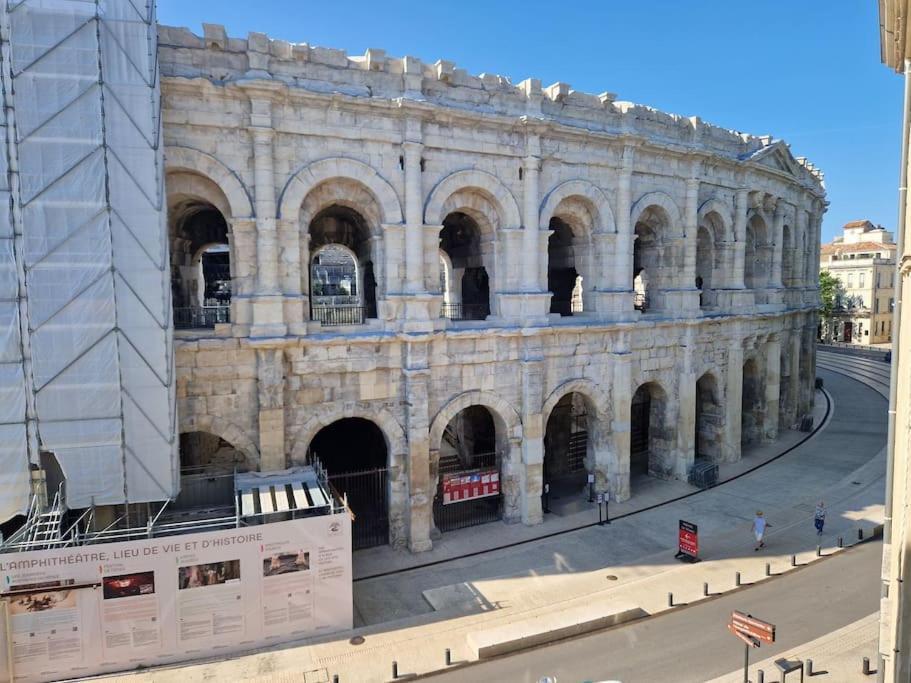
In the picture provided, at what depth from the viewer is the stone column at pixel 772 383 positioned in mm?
28125

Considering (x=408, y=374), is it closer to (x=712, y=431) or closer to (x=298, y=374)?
(x=298, y=374)

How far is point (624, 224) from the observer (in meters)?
20.5

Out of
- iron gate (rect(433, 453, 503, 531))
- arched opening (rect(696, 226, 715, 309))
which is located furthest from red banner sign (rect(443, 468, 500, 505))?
arched opening (rect(696, 226, 715, 309))

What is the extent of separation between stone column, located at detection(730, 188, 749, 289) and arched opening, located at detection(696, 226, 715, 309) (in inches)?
37.7

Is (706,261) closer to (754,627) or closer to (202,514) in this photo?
(754,627)

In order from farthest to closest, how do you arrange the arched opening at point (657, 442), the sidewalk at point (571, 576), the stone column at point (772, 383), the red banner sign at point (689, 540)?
1. the stone column at point (772, 383)
2. the arched opening at point (657, 442)
3. the red banner sign at point (689, 540)
4. the sidewalk at point (571, 576)

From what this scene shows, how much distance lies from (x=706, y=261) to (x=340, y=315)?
50.8ft

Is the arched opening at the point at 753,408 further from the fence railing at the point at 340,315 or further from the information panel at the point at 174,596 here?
the information panel at the point at 174,596

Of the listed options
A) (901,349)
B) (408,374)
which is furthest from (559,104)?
(901,349)

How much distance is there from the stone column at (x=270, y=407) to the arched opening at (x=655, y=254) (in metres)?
13.9

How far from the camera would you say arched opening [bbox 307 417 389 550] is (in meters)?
18.0

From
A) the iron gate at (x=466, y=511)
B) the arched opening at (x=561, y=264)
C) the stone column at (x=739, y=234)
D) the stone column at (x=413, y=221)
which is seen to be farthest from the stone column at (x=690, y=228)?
the stone column at (x=413, y=221)

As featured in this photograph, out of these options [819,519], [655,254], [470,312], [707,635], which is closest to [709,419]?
[655,254]

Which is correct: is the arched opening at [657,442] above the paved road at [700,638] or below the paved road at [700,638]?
above
